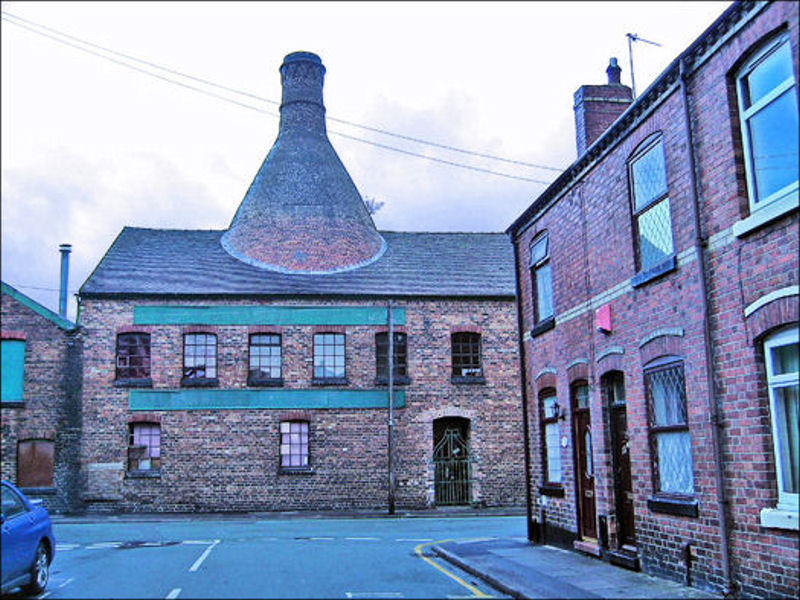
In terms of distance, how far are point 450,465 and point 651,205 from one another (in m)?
17.9

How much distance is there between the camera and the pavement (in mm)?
10109

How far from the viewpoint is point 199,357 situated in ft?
90.7

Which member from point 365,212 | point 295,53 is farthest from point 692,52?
point 295,53

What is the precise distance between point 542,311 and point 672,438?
5868mm

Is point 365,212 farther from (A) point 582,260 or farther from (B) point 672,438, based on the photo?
(B) point 672,438

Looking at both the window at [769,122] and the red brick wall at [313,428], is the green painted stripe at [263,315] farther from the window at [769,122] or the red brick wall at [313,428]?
the window at [769,122]

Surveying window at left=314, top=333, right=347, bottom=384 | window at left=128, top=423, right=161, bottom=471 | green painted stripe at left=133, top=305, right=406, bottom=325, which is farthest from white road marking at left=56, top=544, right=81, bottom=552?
window at left=314, top=333, right=347, bottom=384

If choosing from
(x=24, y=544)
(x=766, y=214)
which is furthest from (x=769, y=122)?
(x=24, y=544)

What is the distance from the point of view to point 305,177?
32.8 meters

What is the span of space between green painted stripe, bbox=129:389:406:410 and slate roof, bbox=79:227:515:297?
10.6 feet

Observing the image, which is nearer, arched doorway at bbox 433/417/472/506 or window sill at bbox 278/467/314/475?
window sill at bbox 278/467/314/475

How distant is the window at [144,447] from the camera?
2694 centimetres

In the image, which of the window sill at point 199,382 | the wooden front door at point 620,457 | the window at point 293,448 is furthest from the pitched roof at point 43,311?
the wooden front door at point 620,457

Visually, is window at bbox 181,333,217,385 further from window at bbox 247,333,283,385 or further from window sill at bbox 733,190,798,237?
window sill at bbox 733,190,798,237
